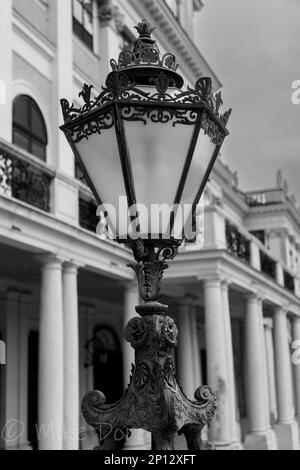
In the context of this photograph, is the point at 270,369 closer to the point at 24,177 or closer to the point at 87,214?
the point at 87,214

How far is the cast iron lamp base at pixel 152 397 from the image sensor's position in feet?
9.94

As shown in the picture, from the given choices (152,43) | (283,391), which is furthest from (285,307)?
(152,43)

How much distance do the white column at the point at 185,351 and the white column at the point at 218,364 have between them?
3.11 meters

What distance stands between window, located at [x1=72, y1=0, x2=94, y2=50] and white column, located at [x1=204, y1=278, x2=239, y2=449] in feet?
20.9

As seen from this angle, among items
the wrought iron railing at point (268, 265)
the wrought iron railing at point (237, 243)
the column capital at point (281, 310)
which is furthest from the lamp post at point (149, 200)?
the column capital at point (281, 310)

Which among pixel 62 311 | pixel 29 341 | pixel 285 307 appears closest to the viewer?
pixel 62 311

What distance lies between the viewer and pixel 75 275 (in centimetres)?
1201

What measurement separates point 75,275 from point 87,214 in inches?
62.1

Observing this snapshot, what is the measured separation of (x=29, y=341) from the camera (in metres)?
15.6

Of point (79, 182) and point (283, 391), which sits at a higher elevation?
point (79, 182)

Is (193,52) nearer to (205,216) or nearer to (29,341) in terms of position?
(205,216)

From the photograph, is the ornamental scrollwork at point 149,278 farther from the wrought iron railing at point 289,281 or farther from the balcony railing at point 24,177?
the wrought iron railing at point 289,281

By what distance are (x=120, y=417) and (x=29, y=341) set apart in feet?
42.1

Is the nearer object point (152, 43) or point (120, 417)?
point (120, 417)
